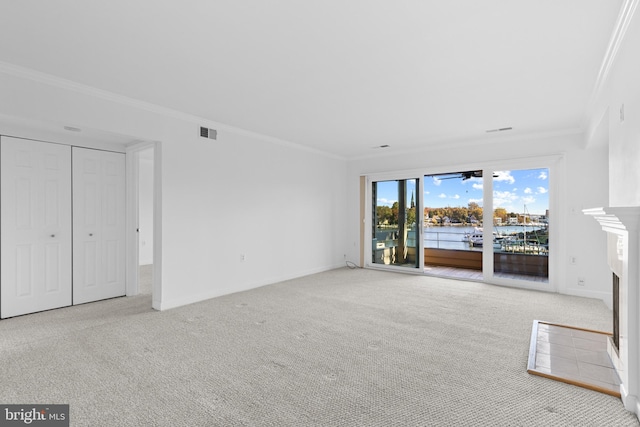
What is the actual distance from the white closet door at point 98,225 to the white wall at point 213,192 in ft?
2.07

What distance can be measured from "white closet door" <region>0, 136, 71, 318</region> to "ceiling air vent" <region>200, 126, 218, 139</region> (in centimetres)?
170

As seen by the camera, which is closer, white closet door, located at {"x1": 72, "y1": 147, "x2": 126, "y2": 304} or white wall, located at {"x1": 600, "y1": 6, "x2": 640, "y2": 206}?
white wall, located at {"x1": 600, "y1": 6, "x2": 640, "y2": 206}

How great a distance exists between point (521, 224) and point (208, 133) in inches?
200

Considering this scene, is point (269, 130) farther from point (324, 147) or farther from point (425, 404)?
point (425, 404)

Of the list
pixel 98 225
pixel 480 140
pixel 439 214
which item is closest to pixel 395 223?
pixel 439 214

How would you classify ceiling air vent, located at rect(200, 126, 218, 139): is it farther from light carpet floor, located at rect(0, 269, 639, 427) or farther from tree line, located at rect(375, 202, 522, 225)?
tree line, located at rect(375, 202, 522, 225)

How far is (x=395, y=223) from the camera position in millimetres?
6770

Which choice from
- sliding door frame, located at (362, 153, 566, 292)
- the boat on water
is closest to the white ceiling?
sliding door frame, located at (362, 153, 566, 292)

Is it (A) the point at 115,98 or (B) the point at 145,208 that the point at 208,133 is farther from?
(B) the point at 145,208

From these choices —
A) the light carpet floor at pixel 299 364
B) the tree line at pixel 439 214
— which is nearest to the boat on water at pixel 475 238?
the tree line at pixel 439 214

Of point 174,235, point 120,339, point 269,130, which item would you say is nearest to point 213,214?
point 174,235

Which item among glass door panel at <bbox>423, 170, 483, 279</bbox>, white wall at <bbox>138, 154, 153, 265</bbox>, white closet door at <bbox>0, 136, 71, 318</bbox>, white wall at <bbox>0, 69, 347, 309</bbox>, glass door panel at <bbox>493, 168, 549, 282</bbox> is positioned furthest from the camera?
white wall at <bbox>138, 154, 153, 265</bbox>

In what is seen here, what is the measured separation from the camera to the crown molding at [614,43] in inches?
77.1

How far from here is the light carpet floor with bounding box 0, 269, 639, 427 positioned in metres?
1.94
